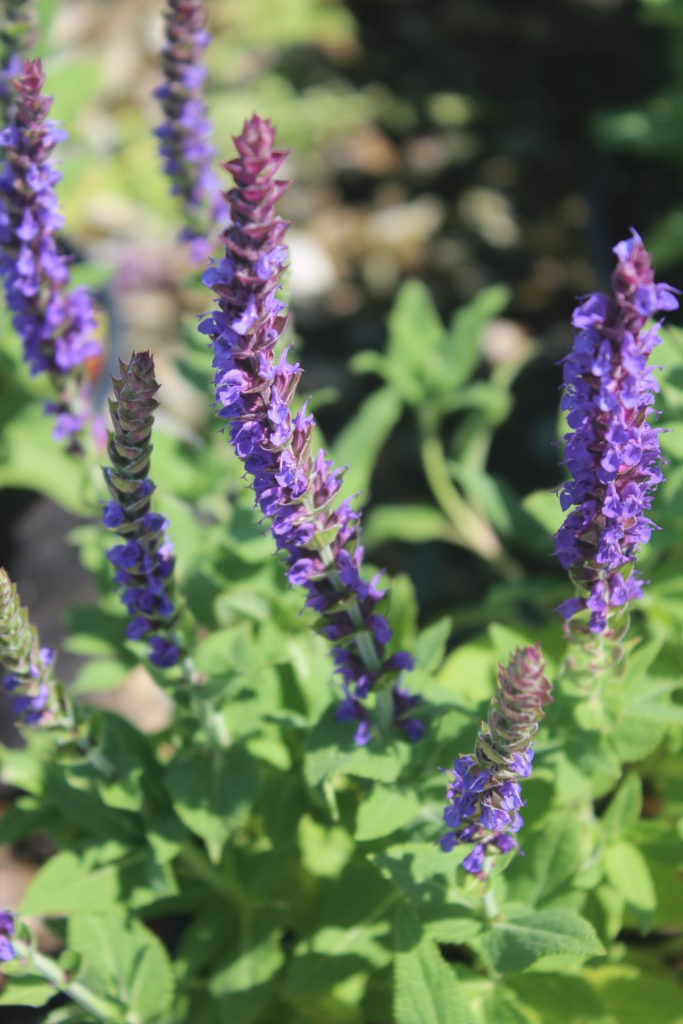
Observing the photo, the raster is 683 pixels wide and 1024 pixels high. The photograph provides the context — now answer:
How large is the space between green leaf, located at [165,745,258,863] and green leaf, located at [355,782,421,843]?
1.04 feet

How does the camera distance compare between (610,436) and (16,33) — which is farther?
(16,33)

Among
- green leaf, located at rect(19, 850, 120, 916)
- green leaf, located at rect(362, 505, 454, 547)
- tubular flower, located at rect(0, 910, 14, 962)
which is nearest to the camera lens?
tubular flower, located at rect(0, 910, 14, 962)

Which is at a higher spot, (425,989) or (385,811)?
(385,811)

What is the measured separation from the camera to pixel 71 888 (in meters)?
2.50

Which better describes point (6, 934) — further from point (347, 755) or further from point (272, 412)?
point (272, 412)

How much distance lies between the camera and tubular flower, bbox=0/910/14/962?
79.8 inches

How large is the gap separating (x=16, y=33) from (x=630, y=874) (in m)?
2.60

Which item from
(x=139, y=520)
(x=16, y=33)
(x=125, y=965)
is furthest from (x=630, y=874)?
(x=16, y=33)

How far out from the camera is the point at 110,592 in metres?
2.88

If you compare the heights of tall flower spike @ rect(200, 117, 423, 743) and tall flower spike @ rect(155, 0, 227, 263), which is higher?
tall flower spike @ rect(155, 0, 227, 263)

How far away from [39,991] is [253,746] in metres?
0.67

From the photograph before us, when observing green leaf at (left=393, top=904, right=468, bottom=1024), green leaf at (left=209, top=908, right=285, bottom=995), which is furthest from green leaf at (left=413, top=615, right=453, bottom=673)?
green leaf at (left=209, top=908, right=285, bottom=995)

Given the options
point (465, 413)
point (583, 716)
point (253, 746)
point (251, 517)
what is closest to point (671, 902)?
point (583, 716)

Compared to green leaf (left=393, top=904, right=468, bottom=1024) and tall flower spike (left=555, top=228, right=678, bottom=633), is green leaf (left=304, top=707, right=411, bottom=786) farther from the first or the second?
tall flower spike (left=555, top=228, right=678, bottom=633)
